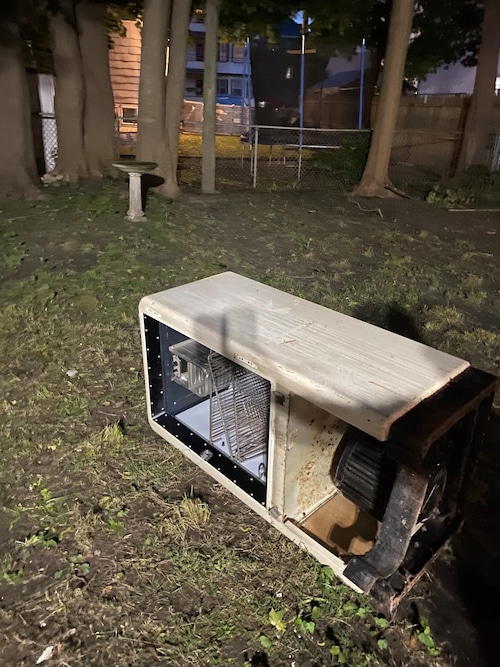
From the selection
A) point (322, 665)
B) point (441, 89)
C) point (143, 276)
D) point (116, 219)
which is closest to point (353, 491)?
point (322, 665)

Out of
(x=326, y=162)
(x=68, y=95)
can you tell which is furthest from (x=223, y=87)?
(x=68, y=95)

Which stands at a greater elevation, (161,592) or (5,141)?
(5,141)

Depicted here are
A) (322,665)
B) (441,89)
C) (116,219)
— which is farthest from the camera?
(441,89)

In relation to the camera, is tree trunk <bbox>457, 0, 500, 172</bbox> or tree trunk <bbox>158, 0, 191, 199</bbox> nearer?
tree trunk <bbox>158, 0, 191, 199</bbox>

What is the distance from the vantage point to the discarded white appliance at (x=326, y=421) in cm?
184

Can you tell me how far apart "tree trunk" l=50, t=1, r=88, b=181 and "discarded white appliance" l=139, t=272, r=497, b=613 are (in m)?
7.38

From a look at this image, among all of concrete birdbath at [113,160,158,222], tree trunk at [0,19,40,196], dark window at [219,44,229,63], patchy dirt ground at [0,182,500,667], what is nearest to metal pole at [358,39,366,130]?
concrete birdbath at [113,160,158,222]

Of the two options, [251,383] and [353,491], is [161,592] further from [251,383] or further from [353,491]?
[251,383]

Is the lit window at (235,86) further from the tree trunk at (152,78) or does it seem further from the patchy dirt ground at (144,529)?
the patchy dirt ground at (144,529)

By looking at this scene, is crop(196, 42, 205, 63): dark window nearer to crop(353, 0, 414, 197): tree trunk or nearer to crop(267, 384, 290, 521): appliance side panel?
crop(353, 0, 414, 197): tree trunk

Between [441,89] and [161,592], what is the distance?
2716 cm

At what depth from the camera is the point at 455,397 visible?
1.89 m

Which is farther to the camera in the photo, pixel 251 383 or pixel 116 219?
pixel 116 219

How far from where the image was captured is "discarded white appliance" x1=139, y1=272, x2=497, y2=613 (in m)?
1.84
